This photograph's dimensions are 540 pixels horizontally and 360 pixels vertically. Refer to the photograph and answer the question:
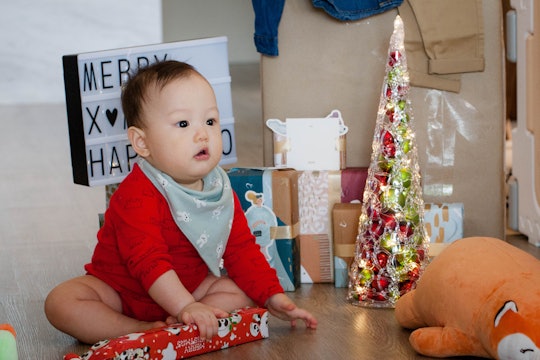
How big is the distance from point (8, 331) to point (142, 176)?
437 millimetres

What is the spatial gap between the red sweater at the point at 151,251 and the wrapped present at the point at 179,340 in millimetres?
96

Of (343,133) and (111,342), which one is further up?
(343,133)

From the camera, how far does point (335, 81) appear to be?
90.0 inches

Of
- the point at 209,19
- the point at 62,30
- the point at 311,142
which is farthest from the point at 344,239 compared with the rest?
the point at 62,30

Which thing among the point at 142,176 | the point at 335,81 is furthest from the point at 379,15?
Result: the point at 142,176

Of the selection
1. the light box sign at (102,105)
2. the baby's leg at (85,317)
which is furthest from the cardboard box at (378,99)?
the baby's leg at (85,317)

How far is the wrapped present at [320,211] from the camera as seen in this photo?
2055 millimetres

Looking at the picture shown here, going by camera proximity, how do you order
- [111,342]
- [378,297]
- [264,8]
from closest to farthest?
[111,342], [378,297], [264,8]

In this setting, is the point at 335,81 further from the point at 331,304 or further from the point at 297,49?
the point at 331,304

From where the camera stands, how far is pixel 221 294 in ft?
5.16

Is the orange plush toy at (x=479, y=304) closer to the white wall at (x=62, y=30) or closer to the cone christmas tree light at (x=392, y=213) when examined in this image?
the cone christmas tree light at (x=392, y=213)

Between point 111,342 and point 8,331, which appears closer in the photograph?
point 8,331

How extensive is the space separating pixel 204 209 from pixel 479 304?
0.53m

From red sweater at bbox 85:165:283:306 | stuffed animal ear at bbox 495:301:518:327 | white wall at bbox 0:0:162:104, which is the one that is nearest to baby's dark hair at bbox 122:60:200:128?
red sweater at bbox 85:165:283:306
